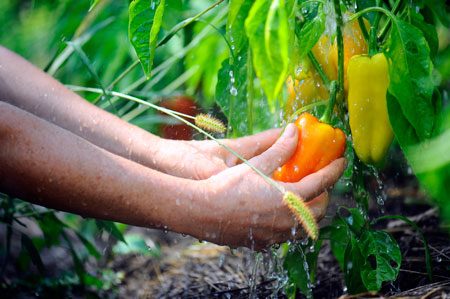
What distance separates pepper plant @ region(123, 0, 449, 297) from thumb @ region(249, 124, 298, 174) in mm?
68

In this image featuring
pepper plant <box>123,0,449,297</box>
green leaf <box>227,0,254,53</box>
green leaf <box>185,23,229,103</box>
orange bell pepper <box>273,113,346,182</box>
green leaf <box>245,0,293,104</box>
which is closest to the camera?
green leaf <box>245,0,293,104</box>

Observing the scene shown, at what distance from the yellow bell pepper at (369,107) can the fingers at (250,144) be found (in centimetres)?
17

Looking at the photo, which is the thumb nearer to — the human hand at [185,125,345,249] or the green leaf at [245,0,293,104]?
the human hand at [185,125,345,249]

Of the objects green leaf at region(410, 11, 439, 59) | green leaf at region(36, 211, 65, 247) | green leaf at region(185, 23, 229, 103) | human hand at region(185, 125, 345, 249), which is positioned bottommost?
human hand at region(185, 125, 345, 249)

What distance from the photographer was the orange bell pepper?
1250 millimetres

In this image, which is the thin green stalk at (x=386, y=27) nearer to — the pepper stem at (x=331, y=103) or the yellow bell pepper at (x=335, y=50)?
the yellow bell pepper at (x=335, y=50)

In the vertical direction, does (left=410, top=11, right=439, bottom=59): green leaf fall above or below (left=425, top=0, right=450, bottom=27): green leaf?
below

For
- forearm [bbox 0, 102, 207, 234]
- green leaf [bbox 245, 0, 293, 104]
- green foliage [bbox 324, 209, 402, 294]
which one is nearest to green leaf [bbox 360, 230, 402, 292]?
green foliage [bbox 324, 209, 402, 294]

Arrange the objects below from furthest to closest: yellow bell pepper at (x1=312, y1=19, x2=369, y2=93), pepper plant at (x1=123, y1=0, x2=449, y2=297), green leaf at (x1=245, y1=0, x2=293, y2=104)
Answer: yellow bell pepper at (x1=312, y1=19, x2=369, y2=93) < pepper plant at (x1=123, y1=0, x2=449, y2=297) < green leaf at (x1=245, y1=0, x2=293, y2=104)

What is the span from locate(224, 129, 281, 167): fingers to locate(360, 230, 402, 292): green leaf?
25cm

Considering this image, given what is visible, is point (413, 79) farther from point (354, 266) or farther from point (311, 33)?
point (354, 266)

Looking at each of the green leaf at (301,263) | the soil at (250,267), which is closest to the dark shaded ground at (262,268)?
the soil at (250,267)

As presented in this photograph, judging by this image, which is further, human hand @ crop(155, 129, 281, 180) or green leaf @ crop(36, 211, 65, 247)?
green leaf @ crop(36, 211, 65, 247)

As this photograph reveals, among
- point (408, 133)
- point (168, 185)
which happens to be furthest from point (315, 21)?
point (168, 185)
